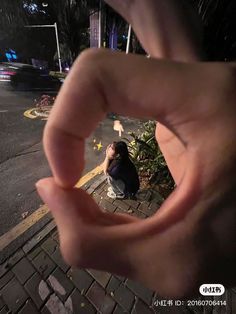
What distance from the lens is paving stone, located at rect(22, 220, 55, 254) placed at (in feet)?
8.75

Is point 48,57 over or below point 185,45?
below

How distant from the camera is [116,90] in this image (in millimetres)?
482

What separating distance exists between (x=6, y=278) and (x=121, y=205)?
169 cm

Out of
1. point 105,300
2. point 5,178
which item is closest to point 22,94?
point 5,178

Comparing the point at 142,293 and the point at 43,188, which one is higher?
the point at 43,188

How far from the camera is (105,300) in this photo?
2189 mm

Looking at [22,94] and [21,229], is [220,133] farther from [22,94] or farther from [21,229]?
[22,94]

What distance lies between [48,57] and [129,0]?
74.5 feet

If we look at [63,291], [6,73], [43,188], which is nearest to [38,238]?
[63,291]

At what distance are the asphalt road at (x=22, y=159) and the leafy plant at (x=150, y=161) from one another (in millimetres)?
864

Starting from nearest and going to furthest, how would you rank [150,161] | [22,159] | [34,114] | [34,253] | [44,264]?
1. [44,264]
2. [34,253]
3. [150,161]
4. [22,159]
5. [34,114]

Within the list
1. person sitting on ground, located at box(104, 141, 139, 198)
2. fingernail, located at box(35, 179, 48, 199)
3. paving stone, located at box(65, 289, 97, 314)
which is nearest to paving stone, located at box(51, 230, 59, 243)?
paving stone, located at box(65, 289, 97, 314)

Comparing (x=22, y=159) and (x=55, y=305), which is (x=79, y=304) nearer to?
(x=55, y=305)

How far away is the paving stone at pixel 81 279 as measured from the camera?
7.50ft
